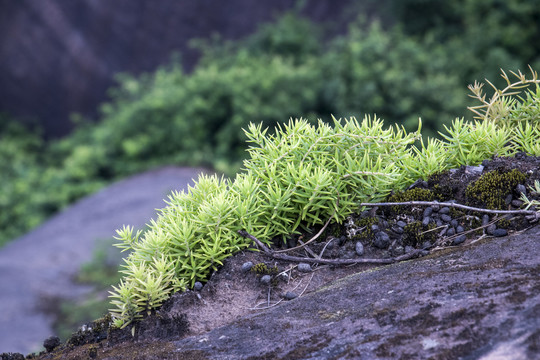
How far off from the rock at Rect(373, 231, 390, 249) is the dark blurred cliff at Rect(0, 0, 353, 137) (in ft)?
45.5

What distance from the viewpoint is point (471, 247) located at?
2328mm

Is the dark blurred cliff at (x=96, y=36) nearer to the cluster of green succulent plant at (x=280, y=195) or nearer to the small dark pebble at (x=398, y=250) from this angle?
the cluster of green succulent plant at (x=280, y=195)

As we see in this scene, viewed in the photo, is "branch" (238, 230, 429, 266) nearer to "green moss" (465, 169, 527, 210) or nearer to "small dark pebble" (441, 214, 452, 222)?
"small dark pebble" (441, 214, 452, 222)

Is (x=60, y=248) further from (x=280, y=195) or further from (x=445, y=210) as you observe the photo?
(x=445, y=210)

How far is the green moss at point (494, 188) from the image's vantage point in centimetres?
248

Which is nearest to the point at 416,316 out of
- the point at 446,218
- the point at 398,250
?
the point at 398,250

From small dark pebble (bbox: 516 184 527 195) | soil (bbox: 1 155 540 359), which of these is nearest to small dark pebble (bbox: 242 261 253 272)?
soil (bbox: 1 155 540 359)

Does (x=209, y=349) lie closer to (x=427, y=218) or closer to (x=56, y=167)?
(x=427, y=218)

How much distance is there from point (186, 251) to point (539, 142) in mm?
1860

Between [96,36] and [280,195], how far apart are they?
15.0 metres

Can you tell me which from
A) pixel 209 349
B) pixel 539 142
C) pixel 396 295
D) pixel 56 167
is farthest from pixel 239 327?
pixel 56 167

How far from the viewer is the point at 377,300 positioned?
2059mm

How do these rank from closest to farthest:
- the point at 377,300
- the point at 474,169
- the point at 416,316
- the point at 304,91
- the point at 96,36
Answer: the point at 416,316 → the point at 377,300 → the point at 474,169 → the point at 304,91 → the point at 96,36

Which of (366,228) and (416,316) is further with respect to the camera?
(366,228)
